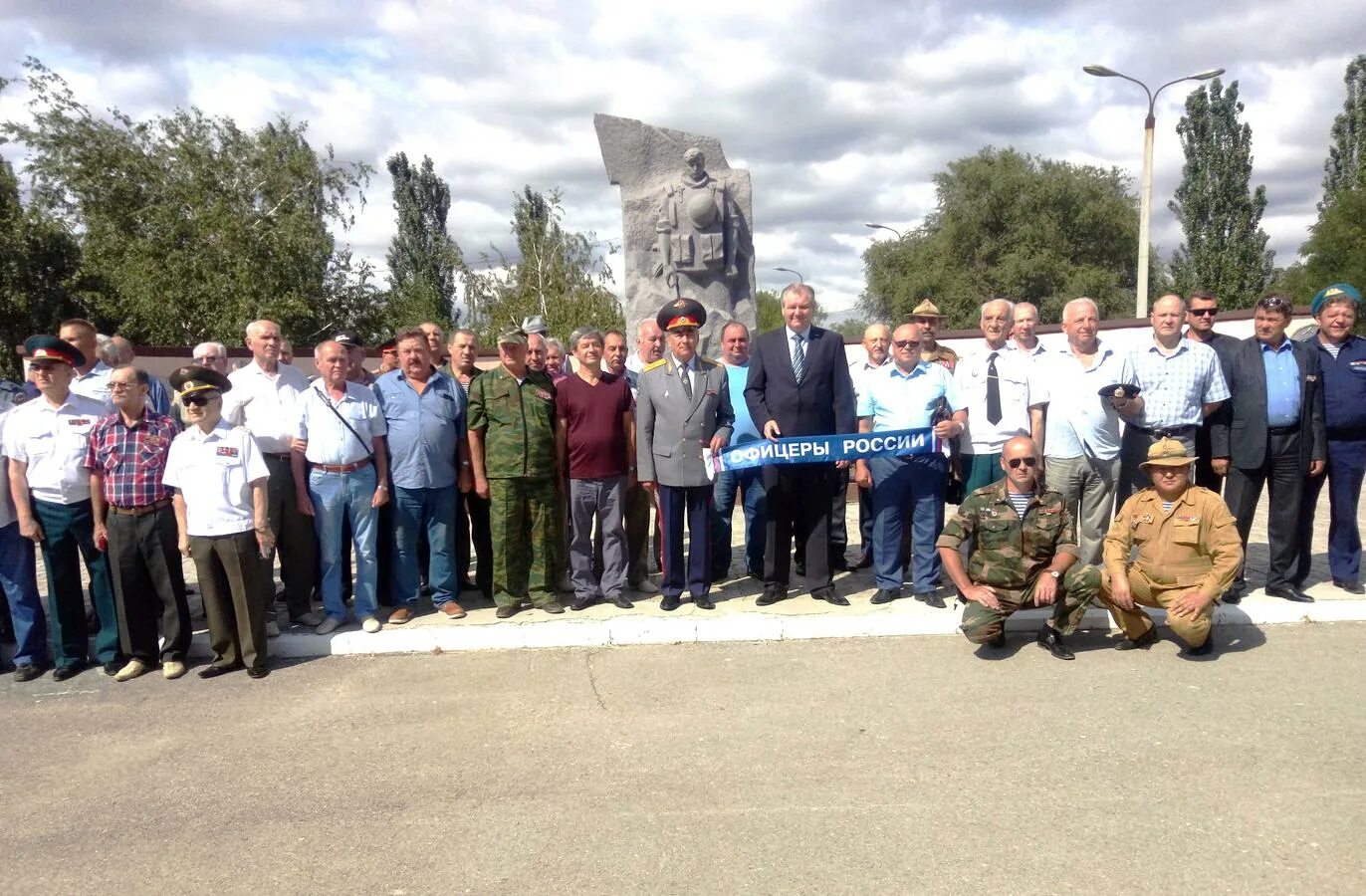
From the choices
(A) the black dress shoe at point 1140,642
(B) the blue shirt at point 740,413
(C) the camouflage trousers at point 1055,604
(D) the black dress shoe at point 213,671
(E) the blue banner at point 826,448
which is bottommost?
(A) the black dress shoe at point 1140,642

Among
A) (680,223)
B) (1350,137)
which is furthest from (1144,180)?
(1350,137)

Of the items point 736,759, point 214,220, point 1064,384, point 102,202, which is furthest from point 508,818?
point 102,202

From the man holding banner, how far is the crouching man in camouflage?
2.23ft

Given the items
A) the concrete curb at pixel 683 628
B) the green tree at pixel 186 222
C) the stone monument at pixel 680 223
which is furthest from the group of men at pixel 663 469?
the green tree at pixel 186 222

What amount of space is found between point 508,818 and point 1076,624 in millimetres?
3330

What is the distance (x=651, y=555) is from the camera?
723 cm

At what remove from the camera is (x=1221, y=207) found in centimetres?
2917

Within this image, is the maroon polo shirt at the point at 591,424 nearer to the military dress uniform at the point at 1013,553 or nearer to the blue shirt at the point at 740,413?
the blue shirt at the point at 740,413

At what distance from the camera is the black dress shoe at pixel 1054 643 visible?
15.8 feet

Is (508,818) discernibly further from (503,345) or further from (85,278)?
(85,278)

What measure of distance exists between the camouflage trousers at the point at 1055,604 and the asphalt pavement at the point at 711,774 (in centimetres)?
18

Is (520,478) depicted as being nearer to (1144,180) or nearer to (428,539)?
(428,539)

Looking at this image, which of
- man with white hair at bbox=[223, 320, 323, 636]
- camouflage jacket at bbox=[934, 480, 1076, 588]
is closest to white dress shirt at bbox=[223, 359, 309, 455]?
man with white hair at bbox=[223, 320, 323, 636]

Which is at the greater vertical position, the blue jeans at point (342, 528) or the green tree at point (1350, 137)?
the green tree at point (1350, 137)
